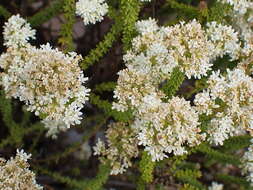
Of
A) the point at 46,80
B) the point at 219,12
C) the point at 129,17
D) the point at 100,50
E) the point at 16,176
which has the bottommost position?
the point at 16,176

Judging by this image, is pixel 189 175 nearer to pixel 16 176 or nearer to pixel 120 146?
pixel 120 146

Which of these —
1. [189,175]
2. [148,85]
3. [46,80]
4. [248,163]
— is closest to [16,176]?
→ [46,80]

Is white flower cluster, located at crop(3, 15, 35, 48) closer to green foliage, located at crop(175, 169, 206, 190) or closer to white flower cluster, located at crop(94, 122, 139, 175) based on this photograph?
white flower cluster, located at crop(94, 122, 139, 175)

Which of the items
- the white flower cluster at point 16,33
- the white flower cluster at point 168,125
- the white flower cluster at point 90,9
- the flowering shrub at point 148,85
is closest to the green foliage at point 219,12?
the flowering shrub at point 148,85

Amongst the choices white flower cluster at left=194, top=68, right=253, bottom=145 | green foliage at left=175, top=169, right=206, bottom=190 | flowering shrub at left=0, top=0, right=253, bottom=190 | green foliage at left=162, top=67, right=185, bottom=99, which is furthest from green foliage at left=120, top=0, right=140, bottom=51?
green foliage at left=175, top=169, right=206, bottom=190

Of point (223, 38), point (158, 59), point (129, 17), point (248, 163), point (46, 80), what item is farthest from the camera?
point (248, 163)

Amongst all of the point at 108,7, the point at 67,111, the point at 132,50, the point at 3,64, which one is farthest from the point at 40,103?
the point at 108,7
